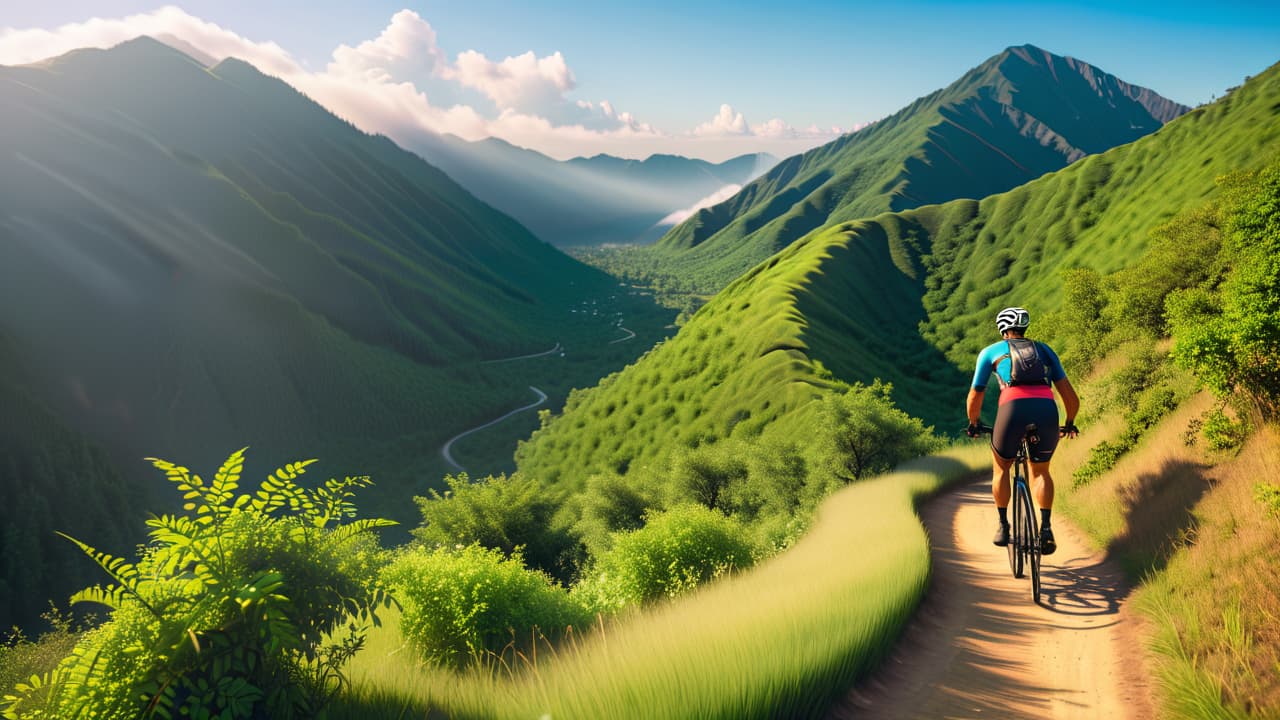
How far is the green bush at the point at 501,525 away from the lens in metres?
40.2

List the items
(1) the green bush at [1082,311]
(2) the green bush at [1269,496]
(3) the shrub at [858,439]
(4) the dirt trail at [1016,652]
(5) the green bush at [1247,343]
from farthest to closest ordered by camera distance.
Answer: (3) the shrub at [858,439] → (1) the green bush at [1082,311] → (5) the green bush at [1247,343] → (2) the green bush at [1269,496] → (4) the dirt trail at [1016,652]

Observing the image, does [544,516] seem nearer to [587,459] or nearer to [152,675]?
[152,675]

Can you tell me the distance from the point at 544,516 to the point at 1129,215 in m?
123

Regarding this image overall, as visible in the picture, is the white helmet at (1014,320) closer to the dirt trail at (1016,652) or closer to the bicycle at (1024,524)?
the bicycle at (1024,524)

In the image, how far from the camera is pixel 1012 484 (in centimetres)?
950

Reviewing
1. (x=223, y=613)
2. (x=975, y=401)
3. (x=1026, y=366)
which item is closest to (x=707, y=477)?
(x=975, y=401)

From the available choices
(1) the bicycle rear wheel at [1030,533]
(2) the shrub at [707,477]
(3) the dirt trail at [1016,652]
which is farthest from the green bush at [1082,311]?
(1) the bicycle rear wheel at [1030,533]

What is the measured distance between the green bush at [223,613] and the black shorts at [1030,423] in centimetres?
796

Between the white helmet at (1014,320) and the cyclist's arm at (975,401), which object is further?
the white helmet at (1014,320)

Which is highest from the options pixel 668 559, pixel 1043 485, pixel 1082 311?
pixel 1082 311

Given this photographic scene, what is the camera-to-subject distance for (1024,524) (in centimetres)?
846

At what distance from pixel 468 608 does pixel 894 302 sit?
439ft

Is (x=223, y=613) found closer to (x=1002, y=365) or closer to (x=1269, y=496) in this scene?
(x=1002, y=365)

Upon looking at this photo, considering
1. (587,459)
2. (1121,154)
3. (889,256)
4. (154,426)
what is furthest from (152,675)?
(154,426)
